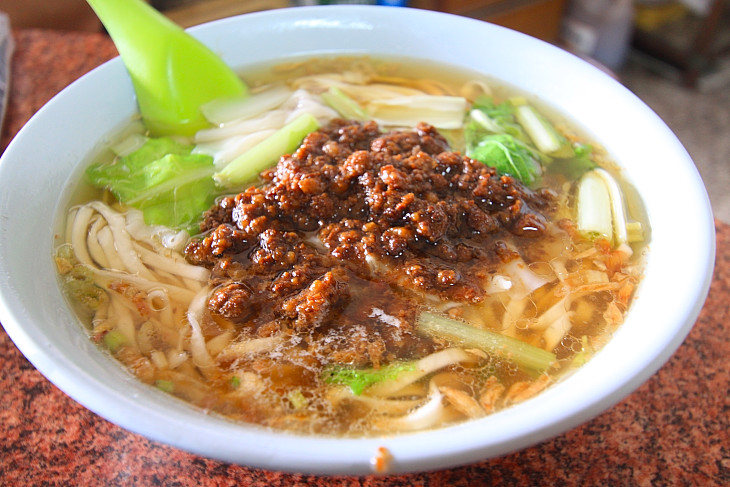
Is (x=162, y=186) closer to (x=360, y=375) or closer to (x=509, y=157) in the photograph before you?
(x=360, y=375)

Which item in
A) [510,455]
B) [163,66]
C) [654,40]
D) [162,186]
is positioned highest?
[163,66]

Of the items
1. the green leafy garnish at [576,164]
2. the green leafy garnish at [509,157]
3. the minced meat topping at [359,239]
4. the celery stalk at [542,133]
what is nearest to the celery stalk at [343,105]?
the minced meat topping at [359,239]

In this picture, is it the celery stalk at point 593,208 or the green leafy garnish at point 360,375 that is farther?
the celery stalk at point 593,208

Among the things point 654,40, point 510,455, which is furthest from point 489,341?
point 654,40

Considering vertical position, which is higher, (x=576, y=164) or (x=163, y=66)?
(x=163, y=66)

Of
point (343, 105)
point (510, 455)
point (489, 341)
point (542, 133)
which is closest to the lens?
point (510, 455)

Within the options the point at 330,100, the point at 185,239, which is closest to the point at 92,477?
the point at 185,239

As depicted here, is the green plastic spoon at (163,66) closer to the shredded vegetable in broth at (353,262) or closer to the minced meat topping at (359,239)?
the shredded vegetable in broth at (353,262)
